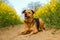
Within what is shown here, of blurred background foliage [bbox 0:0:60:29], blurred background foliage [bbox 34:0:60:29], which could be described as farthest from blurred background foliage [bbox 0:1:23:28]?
blurred background foliage [bbox 34:0:60:29]

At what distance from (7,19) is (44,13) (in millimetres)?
2019

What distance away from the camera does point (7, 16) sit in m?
10.5

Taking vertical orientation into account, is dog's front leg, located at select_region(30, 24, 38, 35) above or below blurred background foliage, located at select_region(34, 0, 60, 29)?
below

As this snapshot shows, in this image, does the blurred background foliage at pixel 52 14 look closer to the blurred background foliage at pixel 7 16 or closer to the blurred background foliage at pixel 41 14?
the blurred background foliage at pixel 41 14

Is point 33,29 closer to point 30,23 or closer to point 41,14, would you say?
point 30,23

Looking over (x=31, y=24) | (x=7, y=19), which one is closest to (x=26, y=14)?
(x=31, y=24)

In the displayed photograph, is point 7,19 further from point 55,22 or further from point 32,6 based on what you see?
point 55,22

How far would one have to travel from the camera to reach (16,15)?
11.2 meters

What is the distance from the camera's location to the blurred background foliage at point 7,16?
406 inches

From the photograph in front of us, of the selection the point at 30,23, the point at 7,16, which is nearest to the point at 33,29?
the point at 30,23

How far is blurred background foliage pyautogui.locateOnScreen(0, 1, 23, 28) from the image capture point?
10.3m

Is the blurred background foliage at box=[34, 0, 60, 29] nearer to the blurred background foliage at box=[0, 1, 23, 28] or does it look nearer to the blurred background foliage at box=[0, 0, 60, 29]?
the blurred background foliage at box=[0, 0, 60, 29]

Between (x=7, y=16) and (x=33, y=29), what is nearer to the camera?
(x=33, y=29)

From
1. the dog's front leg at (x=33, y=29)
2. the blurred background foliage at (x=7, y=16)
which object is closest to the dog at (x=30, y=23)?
the dog's front leg at (x=33, y=29)
